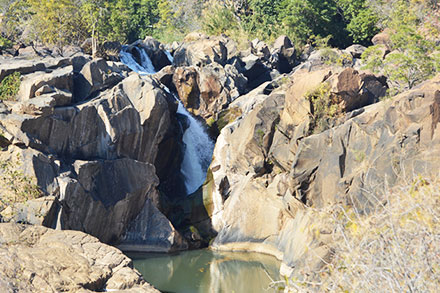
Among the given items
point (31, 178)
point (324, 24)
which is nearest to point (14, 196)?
point (31, 178)

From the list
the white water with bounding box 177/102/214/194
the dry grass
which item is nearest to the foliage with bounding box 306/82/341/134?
the white water with bounding box 177/102/214/194

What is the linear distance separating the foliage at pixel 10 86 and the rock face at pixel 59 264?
920 centimetres

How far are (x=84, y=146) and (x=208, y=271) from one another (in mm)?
7642

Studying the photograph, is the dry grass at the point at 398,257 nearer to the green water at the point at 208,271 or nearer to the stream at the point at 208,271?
the stream at the point at 208,271

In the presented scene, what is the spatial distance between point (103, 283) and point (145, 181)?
11.1 meters

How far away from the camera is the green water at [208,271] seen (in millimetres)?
20047

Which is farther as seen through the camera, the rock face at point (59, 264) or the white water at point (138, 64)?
the white water at point (138, 64)

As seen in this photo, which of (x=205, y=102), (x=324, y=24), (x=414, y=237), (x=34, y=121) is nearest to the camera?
(x=414, y=237)

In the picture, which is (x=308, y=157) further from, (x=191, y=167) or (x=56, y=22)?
(x=56, y=22)

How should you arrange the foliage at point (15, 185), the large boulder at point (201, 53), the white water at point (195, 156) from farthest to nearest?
1. the large boulder at point (201, 53)
2. the white water at point (195, 156)
3. the foliage at point (15, 185)

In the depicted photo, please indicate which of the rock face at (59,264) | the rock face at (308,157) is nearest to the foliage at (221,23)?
the rock face at (308,157)

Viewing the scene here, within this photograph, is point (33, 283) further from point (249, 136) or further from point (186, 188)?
point (186, 188)

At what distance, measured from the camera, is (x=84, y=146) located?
23438 millimetres

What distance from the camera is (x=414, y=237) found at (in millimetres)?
6160
